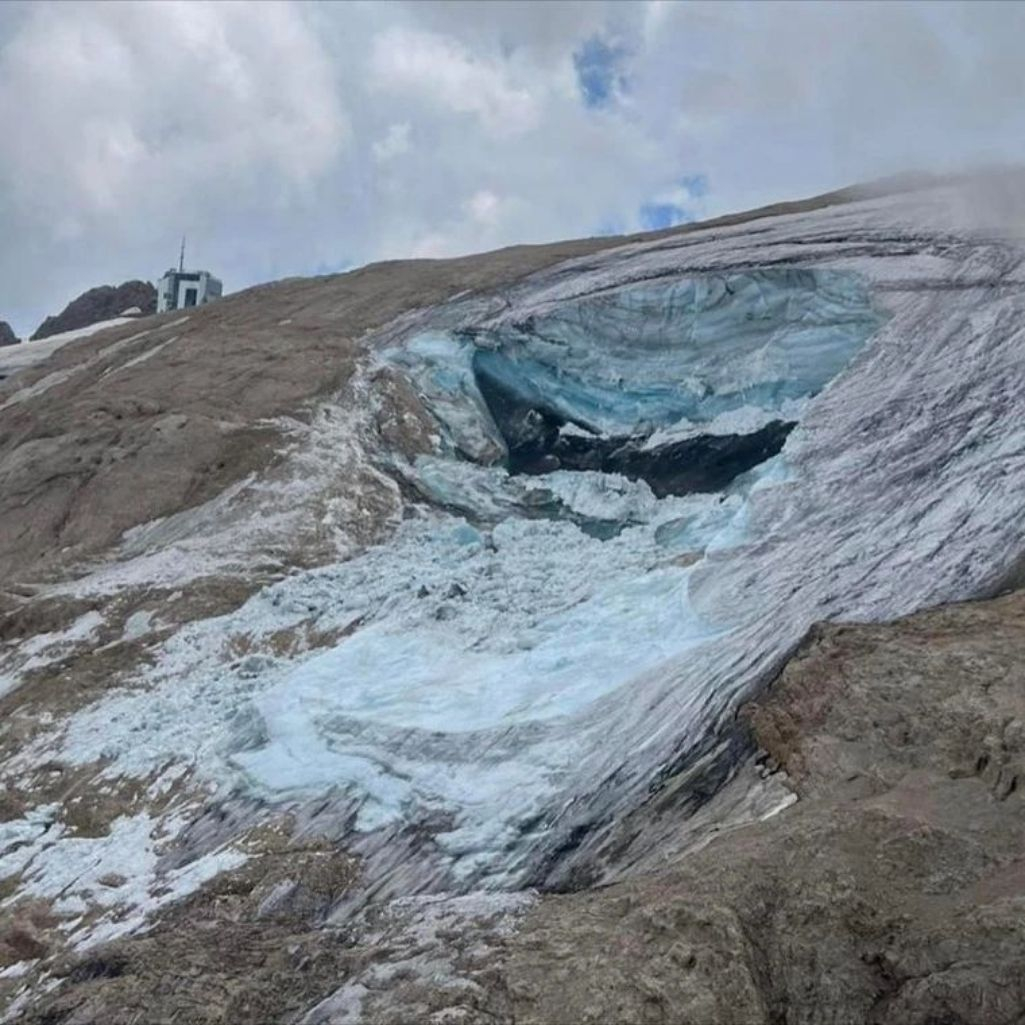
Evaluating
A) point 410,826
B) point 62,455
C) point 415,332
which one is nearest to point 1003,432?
point 410,826

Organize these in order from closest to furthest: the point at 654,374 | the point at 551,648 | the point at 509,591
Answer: the point at 551,648 → the point at 509,591 → the point at 654,374

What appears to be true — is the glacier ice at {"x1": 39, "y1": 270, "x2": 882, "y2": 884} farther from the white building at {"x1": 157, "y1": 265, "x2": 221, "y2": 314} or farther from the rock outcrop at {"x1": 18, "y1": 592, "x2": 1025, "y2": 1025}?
the white building at {"x1": 157, "y1": 265, "x2": 221, "y2": 314}

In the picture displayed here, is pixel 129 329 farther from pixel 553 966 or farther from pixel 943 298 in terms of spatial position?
pixel 553 966

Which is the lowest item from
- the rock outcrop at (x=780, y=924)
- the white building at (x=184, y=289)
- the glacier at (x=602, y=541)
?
the rock outcrop at (x=780, y=924)

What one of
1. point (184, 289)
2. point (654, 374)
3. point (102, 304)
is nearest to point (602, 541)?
point (654, 374)

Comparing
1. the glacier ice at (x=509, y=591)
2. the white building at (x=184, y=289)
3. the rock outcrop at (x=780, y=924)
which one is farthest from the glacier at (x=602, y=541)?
the white building at (x=184, y=289)

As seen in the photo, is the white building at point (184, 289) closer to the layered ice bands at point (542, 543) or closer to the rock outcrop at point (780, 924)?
the layered ice bands at point (542, 543)

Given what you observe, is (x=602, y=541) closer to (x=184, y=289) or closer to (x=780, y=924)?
(x=780, y=924)
